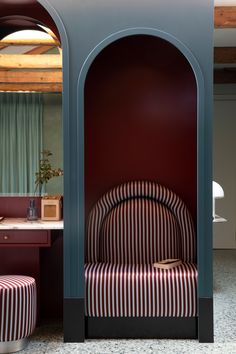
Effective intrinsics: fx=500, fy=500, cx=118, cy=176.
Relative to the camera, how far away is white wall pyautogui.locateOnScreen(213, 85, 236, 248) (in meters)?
8.17

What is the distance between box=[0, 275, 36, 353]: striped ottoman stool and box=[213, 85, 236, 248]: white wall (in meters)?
5.22

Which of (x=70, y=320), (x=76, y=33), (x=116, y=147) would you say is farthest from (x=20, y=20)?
(x=70, y=320)

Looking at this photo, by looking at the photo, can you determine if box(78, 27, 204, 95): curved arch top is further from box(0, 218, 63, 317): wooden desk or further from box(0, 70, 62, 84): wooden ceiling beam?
box(0, 218, 63, 317): wooden desk

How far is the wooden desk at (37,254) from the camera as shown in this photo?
3.73m

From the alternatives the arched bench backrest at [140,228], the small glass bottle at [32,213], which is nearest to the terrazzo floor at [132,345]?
the arched bench backrest at [140,228]

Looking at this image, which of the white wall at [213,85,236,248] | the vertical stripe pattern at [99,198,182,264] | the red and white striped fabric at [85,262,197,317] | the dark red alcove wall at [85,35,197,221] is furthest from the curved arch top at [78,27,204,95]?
the white wall at [213,85,236,248]

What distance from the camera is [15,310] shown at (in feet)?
11.1

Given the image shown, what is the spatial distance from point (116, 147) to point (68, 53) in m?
1.03

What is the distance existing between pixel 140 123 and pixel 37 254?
142 centimetres

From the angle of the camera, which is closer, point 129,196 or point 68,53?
point 68,53

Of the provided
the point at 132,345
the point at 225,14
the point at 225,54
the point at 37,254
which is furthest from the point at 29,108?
the point at 225,54

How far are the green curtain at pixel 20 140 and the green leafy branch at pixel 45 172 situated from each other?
0.04 metres

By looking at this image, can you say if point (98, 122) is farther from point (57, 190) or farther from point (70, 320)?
point (70, 320)

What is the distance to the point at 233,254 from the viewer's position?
25.2ft
